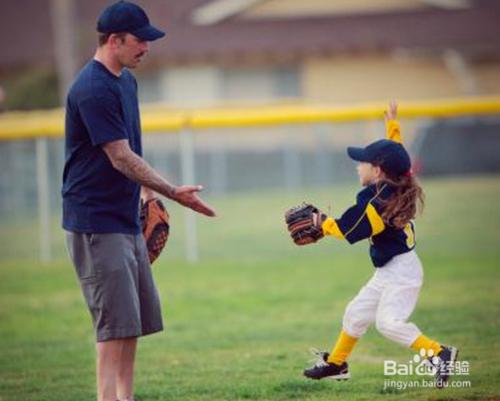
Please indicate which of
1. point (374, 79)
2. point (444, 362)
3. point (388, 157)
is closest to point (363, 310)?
point (444, 362)

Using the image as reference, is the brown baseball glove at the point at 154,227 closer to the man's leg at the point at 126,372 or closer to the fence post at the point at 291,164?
the man's leg at the point at 126,372

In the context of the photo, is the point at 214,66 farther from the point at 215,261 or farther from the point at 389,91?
the point at 215,261

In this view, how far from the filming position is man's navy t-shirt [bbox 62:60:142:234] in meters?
5.71

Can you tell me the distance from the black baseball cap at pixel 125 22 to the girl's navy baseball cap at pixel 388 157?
4.73ft

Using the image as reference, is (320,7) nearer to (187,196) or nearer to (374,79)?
(374,79)

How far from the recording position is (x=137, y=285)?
606 centimetres

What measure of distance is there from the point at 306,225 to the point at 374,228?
0.39 meters

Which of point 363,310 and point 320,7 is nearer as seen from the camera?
point 363,310

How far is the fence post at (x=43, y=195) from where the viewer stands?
14742 millimetres

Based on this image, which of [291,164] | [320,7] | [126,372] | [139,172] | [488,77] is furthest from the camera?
[320,7]

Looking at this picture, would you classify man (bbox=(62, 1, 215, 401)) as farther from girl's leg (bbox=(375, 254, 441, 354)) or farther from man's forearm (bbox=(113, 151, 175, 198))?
girl's leg (bbox=(375, 254, 441, 354))

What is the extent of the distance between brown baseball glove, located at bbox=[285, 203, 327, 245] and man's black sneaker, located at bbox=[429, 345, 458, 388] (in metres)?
0.97

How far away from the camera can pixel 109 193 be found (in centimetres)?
586

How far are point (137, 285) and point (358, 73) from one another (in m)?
24.2
